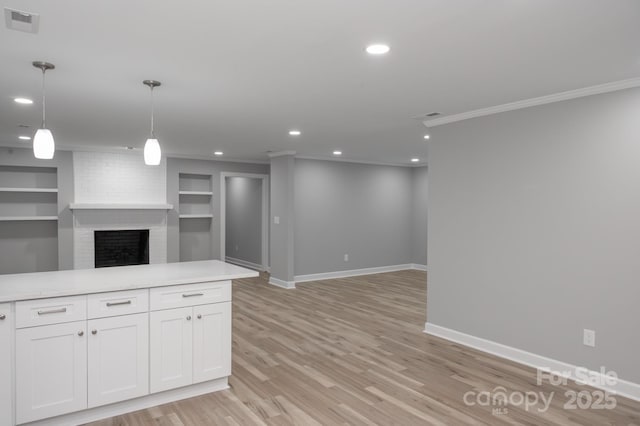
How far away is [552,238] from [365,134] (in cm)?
265

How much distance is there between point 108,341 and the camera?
274cm

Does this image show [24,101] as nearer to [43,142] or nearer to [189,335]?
[43,142]

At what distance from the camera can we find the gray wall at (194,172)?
25.5ft

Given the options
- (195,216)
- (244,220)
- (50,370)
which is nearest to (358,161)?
(244,220)

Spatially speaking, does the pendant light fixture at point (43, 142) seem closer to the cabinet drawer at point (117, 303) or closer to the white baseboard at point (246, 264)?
the cabinet drawer at point (117, 303)

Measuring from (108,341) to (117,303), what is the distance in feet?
0.83

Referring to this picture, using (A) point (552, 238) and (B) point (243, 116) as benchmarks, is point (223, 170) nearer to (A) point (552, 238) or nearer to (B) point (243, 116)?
(B) point (243, 116)

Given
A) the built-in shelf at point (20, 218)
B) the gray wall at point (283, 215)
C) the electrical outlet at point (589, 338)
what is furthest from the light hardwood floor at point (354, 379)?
the built-in shelf at point (20, 218)

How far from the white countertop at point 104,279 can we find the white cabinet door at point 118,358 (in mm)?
230

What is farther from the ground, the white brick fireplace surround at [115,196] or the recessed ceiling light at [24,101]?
the recessed ceiling light at [24,101]

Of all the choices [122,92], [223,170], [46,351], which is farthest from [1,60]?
[223,170]

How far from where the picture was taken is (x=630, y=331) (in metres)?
3.10

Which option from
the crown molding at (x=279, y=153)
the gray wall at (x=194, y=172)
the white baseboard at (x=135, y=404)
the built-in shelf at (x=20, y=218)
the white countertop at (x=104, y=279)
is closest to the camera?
the white countertop at (x=104, y=279)

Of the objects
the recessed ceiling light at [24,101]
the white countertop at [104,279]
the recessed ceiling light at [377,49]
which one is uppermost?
the recessed ceiling light at [24,101]
